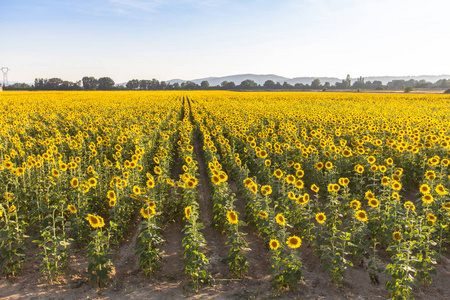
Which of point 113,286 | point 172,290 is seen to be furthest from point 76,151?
point 172,290

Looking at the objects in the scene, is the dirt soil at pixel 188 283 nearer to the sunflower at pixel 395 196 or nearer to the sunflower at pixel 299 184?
the sunflower at pixel 395 196

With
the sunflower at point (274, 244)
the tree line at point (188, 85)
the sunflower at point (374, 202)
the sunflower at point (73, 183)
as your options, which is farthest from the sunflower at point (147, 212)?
the tree line at point (188, 85)

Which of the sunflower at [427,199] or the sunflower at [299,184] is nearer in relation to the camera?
the sunflower at [427,199]

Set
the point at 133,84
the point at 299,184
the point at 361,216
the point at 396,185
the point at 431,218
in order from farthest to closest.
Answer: the point at 133,84, the point at 299,184, the point at 396,185, the point at 361,216, the point at 431,218

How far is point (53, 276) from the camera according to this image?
4.48m

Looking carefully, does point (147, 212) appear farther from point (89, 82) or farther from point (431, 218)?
point (89, 82)

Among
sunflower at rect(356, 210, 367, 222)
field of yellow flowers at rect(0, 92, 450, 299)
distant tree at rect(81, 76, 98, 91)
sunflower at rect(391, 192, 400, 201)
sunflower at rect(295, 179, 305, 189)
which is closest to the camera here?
field of yellow flowers at rect(0, 92, 450, 299)

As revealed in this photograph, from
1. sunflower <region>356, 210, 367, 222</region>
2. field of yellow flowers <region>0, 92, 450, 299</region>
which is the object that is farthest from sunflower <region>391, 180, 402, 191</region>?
sunflower <region>356, 210, 367, 222</region>

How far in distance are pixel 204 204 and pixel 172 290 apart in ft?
10.7

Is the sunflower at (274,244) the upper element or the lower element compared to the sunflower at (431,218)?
lower

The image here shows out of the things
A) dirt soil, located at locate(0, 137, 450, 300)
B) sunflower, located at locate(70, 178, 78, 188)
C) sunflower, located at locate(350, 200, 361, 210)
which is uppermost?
sunflower, located at locate(70, 178, 78, 188)

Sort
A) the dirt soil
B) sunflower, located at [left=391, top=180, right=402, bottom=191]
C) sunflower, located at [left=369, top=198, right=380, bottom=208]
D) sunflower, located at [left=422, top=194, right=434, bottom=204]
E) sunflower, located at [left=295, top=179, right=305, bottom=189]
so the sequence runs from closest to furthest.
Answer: the dirt soil
sunflower, located at [left=422, top=194, right=434, bottom=204]
sunflower, located at [left=369, top=198, right=380, bottom=208]
sunflower, located at [left=391, top=180, right=402, bottom=191]
sunflower, located at [left=295, top=179, right=305, bottom=189]

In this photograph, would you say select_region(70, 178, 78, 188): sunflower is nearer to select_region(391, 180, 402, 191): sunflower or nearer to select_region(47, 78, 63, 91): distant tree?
select_region(391, 180, 402, 191): sunflower

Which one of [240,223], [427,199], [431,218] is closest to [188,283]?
[240,223]
